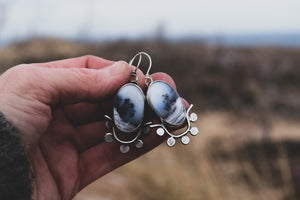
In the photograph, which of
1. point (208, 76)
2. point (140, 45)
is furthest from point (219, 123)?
point (140, 45)

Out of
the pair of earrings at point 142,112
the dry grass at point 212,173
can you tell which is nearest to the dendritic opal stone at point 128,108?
the pair of earrings at point 142,112

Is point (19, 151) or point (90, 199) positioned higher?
point (19, 151)

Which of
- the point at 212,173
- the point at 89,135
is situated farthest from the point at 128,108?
the point at 212,173

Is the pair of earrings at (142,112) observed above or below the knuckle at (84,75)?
below

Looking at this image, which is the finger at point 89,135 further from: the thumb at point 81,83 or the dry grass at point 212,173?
the dry grass at point 212,173

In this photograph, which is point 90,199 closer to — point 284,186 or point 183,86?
point 284,186

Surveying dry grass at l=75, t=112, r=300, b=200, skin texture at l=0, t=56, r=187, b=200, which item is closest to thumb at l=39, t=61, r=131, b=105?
skin texture at l=0, t=56, r=187, b=200
